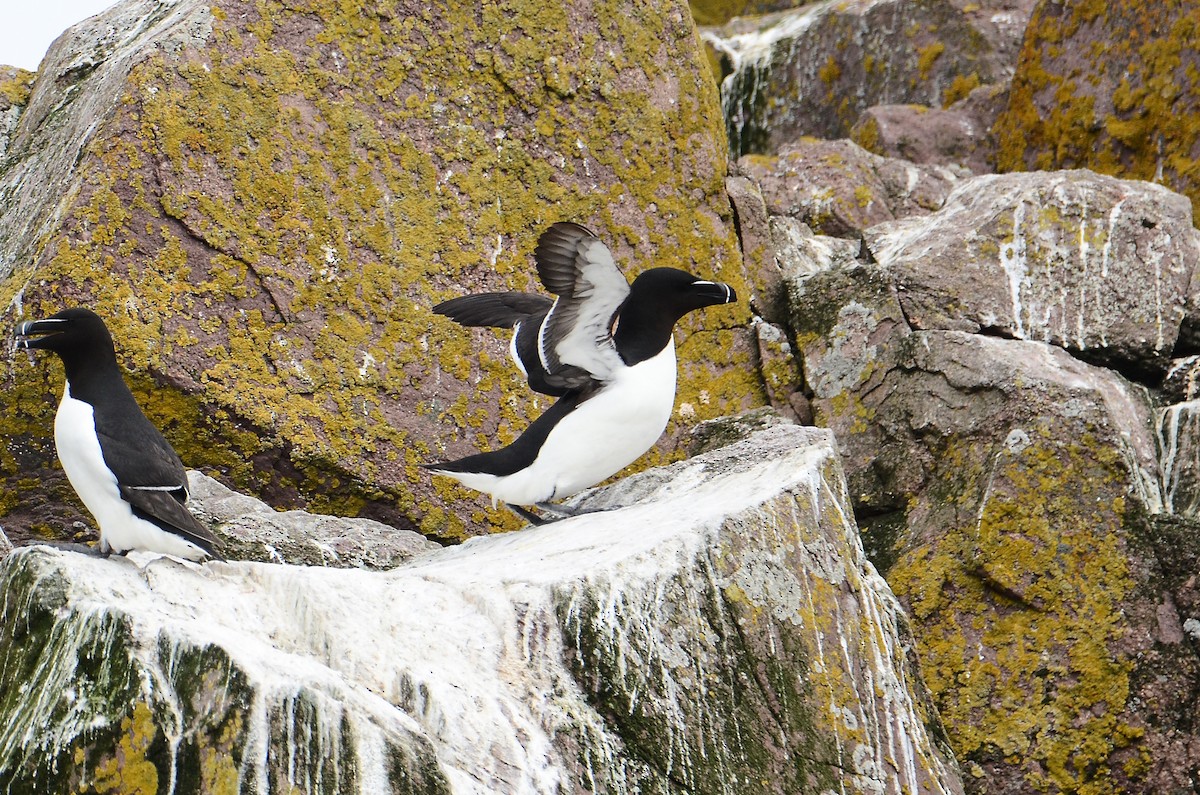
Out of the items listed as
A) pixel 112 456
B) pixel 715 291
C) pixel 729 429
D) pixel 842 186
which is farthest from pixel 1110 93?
pixel 112 456

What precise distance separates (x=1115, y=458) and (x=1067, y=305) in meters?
→ 1.30

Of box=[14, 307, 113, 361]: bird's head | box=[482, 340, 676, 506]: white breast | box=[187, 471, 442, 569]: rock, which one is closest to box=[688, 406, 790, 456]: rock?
box=[482, 340, 676, 506]: white breast

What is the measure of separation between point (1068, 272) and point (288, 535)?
4052 mm

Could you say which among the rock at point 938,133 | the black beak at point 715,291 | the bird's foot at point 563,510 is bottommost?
the bird's foot at point 563,510

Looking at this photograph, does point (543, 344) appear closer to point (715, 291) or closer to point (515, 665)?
point (715, 291)

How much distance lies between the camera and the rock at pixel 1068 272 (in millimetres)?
6578

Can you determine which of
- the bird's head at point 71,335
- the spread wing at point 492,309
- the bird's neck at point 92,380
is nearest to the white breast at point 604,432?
the spread wing at point 492,309

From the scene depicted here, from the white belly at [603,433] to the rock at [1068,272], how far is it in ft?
6.14

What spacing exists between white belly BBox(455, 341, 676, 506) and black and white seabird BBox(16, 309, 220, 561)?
1230 mm

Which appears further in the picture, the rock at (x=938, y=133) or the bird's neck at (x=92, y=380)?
the rock at (x=938, y=133)

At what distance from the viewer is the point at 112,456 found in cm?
446

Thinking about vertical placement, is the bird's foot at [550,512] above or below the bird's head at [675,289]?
below

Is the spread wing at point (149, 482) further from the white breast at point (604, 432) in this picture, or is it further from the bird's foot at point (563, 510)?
the bird's foot at point (563, 510)

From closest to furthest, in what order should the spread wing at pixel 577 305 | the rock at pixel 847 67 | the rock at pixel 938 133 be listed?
the spread wing at pixel 577 305 → the rock at pixel 938 133 → the rock at pixel 847 67
